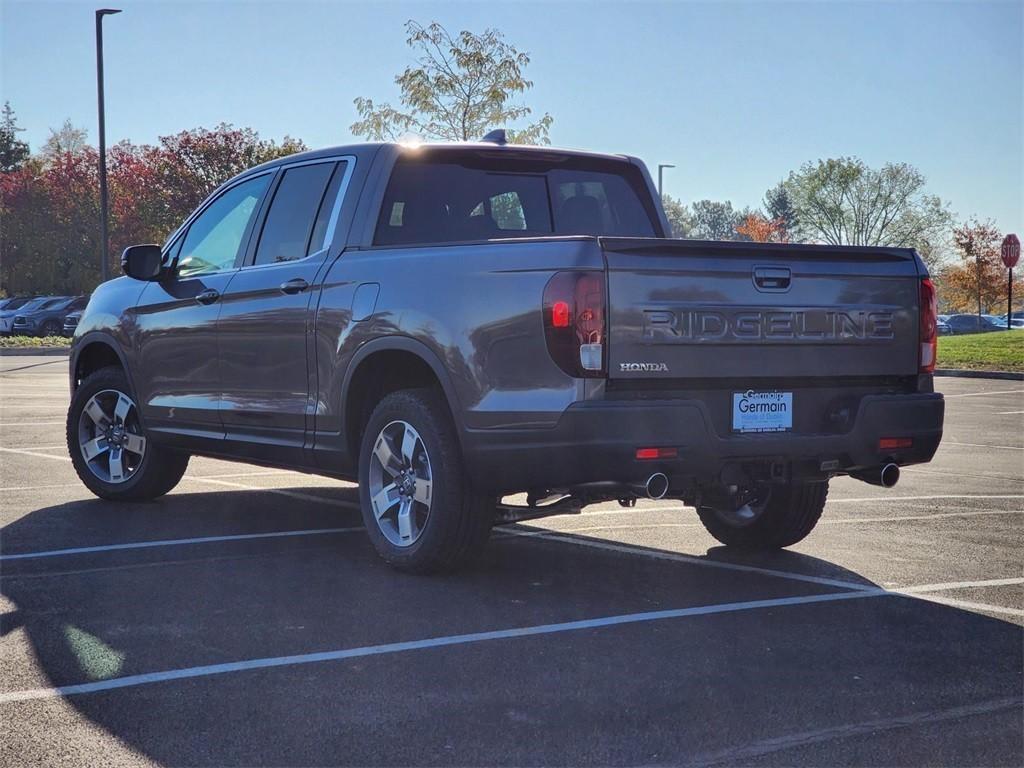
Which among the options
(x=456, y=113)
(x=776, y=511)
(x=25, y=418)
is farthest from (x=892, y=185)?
(x=776, y=511)

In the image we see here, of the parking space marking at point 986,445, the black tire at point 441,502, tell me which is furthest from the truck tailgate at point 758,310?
the parking space marking at point 986,445

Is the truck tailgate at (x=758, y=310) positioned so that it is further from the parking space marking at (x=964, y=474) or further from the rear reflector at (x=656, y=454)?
the parking space marking at (x=964, y=474)

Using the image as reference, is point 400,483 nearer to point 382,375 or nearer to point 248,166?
point 382,375

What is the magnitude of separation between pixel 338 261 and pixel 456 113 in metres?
25.3

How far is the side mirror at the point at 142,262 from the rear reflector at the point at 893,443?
4405 mm

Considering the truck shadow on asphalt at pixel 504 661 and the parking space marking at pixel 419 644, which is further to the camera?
the parking space marking at pixel 419 644

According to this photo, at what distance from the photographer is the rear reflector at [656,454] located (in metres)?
5.48

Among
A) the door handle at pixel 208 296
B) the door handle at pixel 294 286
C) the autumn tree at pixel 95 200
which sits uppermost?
the autumn tree at pixel 95 200

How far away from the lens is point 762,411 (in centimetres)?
584

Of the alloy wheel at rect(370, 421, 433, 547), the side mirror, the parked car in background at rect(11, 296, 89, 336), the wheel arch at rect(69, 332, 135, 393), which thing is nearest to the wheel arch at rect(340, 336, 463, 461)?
the alloy wheel at rect(370, 421, 433, 547)

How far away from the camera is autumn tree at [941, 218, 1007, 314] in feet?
216

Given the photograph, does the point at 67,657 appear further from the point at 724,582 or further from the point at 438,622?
the point at 724,582

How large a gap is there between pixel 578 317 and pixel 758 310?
875mm

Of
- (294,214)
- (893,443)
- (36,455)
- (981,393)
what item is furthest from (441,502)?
(981,393)
